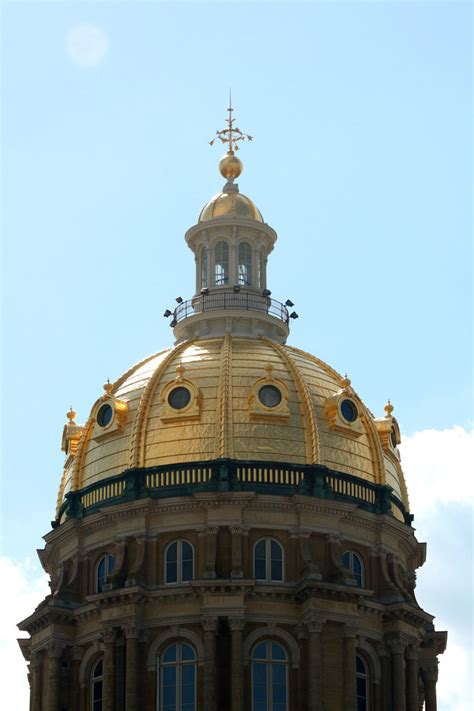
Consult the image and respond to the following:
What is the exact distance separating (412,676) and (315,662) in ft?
18.7

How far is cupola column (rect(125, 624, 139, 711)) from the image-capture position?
85000mm

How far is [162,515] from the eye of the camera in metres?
88.4

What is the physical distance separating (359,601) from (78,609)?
34.7 feet

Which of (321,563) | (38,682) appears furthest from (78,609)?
(321,563)

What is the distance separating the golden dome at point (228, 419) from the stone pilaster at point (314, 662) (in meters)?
6.73

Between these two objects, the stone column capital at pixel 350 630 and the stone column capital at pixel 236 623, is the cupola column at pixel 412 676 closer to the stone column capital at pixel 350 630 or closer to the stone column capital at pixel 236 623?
the stone column capital at pixel 350 630

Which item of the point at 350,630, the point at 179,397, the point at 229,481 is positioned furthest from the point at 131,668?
the point at 179,397

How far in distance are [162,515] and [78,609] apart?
4772 millimetres

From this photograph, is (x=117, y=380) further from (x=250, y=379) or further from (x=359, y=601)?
(x=359, y=601)

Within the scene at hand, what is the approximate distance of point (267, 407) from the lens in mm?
89625

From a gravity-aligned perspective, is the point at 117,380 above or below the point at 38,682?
above

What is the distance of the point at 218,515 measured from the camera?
288 ft

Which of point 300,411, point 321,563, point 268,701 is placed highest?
point 300,411

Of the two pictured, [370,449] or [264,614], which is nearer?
[264,614]
